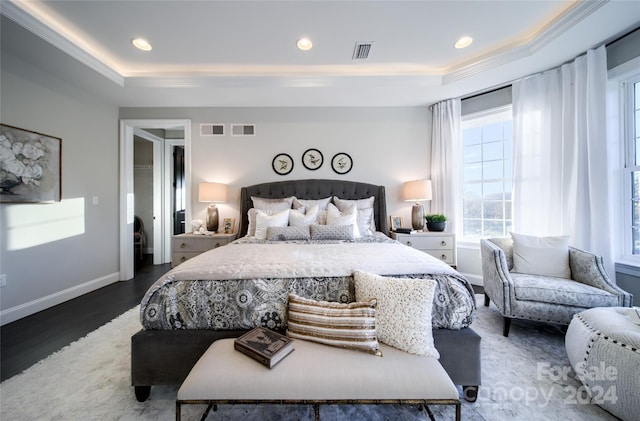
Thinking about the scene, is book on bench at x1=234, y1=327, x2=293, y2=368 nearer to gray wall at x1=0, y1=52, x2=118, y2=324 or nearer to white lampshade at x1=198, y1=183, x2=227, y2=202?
white lampshade at x1=198, y1=183, x2=227, y2=202

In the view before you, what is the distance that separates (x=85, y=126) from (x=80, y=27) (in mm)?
1349

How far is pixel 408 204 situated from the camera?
375cm

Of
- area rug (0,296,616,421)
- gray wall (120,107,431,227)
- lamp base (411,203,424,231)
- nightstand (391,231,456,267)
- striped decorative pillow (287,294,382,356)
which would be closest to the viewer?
striped decorative pillow (287,294,382,356)

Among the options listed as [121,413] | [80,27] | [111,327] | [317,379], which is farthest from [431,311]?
[80,27]

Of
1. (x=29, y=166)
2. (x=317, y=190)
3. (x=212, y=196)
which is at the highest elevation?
(x=29, y=166)

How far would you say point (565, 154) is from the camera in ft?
8.43

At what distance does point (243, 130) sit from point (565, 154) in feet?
13.6

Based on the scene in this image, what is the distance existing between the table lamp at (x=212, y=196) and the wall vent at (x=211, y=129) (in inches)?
34.4

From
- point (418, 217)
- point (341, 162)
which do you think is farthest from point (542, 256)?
point (341, 162)

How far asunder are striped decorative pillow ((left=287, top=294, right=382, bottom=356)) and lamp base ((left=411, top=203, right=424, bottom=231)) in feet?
8.05

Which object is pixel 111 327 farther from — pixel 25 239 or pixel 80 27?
pixel 80 27

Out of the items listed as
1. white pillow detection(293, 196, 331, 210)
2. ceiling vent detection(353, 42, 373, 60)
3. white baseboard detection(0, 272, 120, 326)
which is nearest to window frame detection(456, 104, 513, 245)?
ceiling vent detection(353, 42, 373, 60)

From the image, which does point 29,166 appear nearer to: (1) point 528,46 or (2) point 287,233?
(2) point 287,233

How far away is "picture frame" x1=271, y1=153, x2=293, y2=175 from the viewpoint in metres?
3.67
